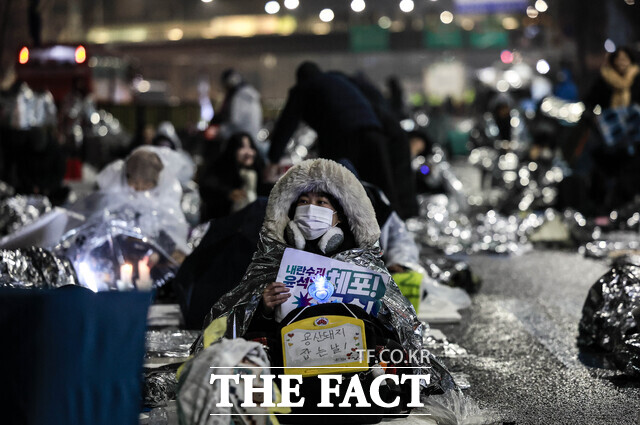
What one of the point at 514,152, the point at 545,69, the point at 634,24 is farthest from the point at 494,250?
the point at 545,69

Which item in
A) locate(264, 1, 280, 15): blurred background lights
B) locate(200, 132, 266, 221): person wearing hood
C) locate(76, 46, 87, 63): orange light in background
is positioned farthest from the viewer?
locate(264, 1, 280, 15): blurred background lights

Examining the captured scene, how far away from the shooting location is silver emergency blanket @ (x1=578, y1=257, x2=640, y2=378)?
6086 millimetres

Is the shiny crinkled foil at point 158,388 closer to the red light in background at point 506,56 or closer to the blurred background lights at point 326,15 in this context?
the blurred background lights at point 326,15

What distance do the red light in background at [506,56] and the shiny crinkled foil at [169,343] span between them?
37.4m

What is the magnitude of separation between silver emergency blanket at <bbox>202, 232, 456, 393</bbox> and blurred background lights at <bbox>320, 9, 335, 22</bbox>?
37.8 metres

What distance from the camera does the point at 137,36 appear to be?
153ft

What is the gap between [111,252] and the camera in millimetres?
7945

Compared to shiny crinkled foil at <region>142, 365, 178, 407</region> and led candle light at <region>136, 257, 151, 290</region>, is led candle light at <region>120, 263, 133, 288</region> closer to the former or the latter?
led candle light at <region>136, 257, 151, 290</region>

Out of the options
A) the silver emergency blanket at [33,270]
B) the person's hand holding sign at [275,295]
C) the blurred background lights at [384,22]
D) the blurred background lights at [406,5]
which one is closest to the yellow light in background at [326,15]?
the blurred background lights at [384,22]

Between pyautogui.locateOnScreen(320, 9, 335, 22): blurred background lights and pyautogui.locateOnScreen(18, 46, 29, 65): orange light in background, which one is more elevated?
pyautogui.locateOnScreen(320, 9, 335, 22): blurred background lights

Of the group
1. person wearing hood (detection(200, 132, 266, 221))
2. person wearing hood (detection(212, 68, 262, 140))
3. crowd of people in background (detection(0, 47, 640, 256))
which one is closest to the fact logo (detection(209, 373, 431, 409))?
crowd of people in background (detection(0, 47, 640, 256))

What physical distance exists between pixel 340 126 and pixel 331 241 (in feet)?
13.2

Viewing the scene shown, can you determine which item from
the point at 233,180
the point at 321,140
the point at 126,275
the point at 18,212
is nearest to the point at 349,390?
the point at 126,275

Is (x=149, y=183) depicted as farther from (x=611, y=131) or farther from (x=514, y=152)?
(x=514, y=152)
